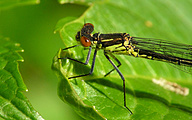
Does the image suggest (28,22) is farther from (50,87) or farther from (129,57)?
(129,57)

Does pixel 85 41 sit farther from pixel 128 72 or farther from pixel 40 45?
pixel 40 45

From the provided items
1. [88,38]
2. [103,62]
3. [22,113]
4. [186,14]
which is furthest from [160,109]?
[186,14]

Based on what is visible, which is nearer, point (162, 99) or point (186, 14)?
point (162, 99)

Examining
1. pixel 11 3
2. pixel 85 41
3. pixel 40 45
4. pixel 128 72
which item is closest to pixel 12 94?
pixel 85 41

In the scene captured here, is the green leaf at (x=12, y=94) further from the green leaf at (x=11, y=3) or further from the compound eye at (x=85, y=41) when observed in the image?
the green leaf at (x=11, y=3)

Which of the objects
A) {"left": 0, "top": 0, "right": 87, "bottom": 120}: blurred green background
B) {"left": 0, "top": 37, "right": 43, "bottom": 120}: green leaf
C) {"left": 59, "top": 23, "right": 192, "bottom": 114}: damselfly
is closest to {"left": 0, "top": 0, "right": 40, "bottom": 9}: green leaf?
{"left": 0, "top": 0, "right": 87, "bottom": 120}: blurred green background
